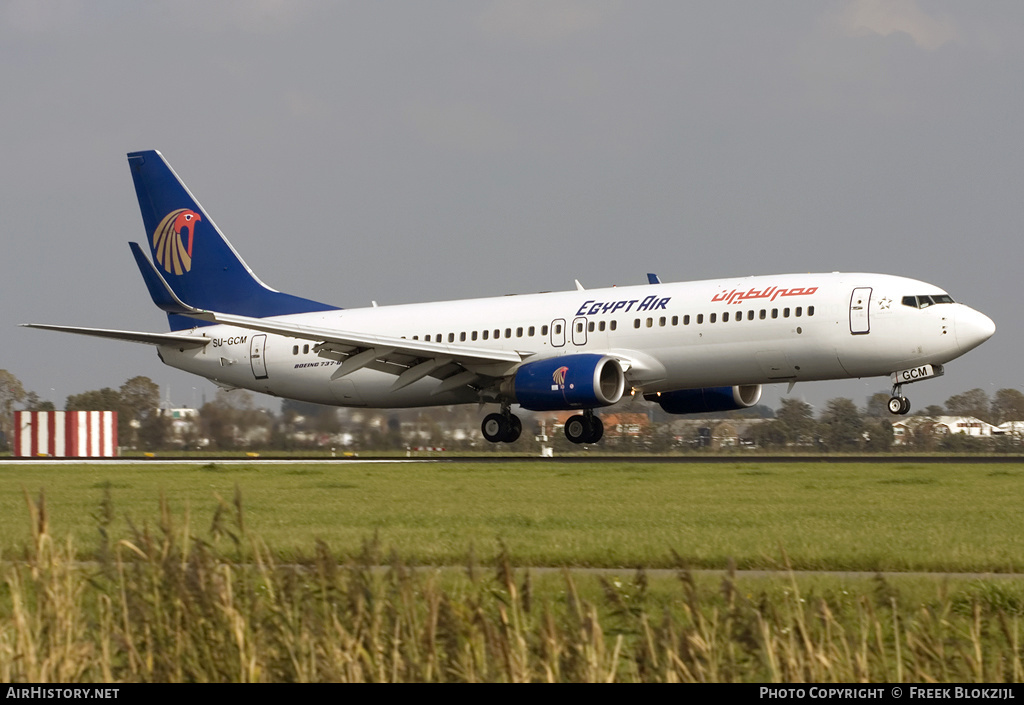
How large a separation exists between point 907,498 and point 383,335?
67.3 feet

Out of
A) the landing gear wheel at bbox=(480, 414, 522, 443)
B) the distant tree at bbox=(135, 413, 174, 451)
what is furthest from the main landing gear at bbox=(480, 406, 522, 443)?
the distant tree at bbox=(135, 413, 174, 451)

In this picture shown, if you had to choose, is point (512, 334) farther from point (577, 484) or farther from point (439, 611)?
point (439, 611)

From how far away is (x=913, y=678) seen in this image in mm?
7082

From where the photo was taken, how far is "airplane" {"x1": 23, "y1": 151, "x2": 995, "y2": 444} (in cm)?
3048

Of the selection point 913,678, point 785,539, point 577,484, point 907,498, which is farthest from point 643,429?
point 913,678

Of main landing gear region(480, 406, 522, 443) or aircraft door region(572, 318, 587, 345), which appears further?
main landing gear region(480, 406, 522, 443)

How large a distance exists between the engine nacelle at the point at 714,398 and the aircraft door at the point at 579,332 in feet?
10.6

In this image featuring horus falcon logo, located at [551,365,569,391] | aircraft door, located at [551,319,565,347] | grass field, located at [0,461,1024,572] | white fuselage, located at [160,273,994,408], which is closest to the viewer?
grass field, located at [0,461,1024,572]

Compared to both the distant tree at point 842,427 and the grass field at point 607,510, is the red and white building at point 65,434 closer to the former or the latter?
the grass field at point 607,510

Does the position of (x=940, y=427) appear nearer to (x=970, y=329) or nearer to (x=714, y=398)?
(x=714, y=398)

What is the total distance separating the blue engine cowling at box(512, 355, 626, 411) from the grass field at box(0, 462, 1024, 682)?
30.6 feet

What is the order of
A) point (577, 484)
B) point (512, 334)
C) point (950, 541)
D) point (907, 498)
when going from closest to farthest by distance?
1. point (950, 541)
2. point (907, 498)
3. point (577, 484)
4. point (512, 334)

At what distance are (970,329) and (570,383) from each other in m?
9.21

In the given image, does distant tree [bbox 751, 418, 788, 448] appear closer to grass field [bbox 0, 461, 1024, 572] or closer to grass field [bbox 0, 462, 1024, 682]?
grass field [bbox 0, 461, 1024, 572]
